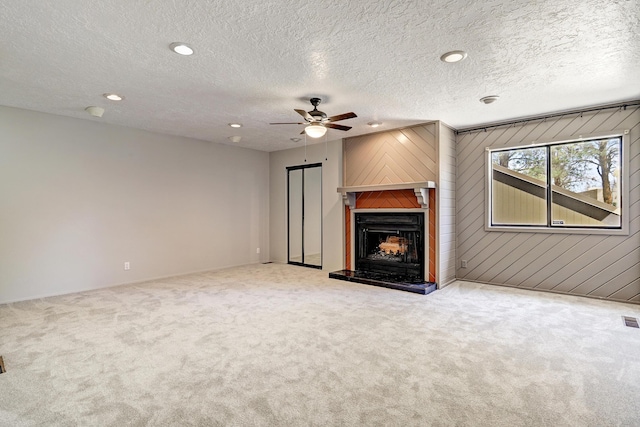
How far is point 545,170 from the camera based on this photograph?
481 cm

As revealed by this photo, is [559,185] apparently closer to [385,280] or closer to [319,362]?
[385,280]

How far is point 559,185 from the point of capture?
186 inches

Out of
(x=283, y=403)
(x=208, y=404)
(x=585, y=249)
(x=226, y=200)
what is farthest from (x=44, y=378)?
(x=585, y=249)

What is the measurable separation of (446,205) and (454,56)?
2.74 metres

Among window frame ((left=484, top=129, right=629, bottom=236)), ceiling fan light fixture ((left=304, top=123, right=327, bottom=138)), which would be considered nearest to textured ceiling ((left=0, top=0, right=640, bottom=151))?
ceiling fan light fixture ((left=304, top=123, right=327, bottom=138))

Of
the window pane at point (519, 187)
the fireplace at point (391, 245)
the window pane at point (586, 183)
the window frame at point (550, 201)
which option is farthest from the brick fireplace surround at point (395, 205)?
the window pane at point (586, 183)

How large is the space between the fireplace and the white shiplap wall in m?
0.28

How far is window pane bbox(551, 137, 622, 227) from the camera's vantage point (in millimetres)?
4328

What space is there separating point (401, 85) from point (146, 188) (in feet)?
14.4

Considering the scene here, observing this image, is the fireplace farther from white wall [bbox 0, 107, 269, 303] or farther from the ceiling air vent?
white wall [bbox 0, 107, 269, 303]

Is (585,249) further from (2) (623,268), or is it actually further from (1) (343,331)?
(1) (343,331)

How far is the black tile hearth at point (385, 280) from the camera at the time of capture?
15.2 feet

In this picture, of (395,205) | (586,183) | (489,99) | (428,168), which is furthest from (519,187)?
(395,205)

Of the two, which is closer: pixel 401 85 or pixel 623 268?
pixel 401 85
